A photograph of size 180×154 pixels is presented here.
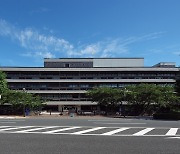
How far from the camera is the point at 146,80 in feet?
276

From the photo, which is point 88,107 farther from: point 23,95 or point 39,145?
point 39,145

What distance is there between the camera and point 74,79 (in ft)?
278

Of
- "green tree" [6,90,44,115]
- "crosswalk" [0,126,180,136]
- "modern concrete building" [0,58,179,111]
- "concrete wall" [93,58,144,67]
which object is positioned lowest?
"crosswalk" [0,126,180,136]

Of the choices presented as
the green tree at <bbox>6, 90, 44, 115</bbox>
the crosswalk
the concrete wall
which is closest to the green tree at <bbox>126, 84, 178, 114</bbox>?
the green tree at <bbox>6, 90, 44, 115</bbox>

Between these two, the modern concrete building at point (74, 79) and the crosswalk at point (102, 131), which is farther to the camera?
the modern concrete building at point (74, 79)

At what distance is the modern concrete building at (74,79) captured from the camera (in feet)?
276

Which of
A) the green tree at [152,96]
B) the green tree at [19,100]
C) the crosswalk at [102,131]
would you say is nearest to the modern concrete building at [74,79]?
the green tree at [19,100]

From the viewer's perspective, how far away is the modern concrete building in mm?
84188

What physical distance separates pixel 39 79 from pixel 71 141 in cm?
7301

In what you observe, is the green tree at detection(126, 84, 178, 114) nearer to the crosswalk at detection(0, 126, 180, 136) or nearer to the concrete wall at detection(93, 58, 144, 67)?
the crosswalk at detection(0, 126, 180, 136)

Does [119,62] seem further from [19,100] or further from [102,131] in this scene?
[102,131]

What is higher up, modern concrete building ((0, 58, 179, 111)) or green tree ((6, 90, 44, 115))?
modern concrete building ((0, 58, 179, 111))

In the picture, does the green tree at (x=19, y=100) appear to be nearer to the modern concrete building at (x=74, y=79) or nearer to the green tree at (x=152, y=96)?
the green tree at (x=152, y=96)

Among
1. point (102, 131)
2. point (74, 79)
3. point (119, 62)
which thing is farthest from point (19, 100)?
point (119, 62)
